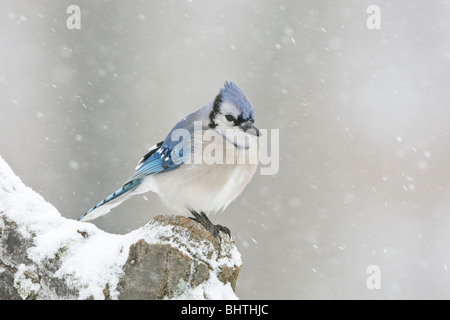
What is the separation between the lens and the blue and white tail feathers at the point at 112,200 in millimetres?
2783

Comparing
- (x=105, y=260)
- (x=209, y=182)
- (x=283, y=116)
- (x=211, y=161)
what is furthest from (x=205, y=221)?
(x=283, y=116)

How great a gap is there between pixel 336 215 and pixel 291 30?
272 centimetres

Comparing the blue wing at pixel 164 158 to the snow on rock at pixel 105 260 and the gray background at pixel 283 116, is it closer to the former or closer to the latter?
the snow on rock at pixel 105 260

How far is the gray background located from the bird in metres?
2.83

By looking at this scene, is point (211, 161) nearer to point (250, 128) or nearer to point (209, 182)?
point (209, 182)

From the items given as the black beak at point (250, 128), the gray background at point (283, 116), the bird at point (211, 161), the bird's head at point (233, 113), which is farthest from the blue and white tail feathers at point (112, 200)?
the gray background at point (283, 116)

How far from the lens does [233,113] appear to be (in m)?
2.73

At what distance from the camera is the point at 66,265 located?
1.84 meters

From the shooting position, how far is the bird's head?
2.70 metres

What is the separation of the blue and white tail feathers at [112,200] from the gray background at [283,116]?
2649 mm

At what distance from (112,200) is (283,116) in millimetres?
4022

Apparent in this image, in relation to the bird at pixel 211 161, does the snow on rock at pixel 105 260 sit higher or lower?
lower

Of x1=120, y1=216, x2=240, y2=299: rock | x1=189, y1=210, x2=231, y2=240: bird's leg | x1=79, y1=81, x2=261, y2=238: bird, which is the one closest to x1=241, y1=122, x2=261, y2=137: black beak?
x1=79, y1=81, x2=261, y2=238: bird

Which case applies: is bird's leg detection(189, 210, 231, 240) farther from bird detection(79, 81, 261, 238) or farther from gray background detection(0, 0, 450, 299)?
gray background detection(0, 0, 450, 299)
